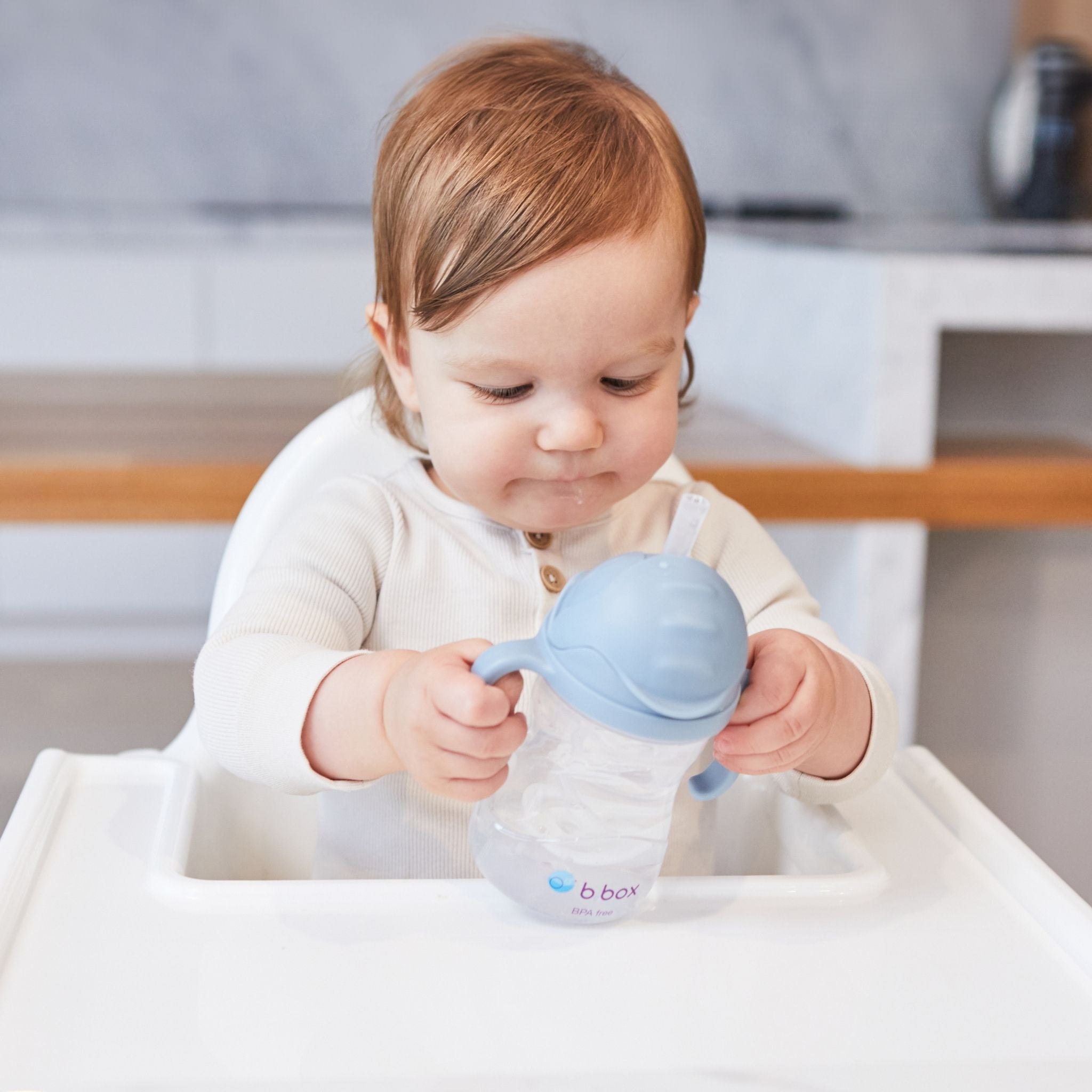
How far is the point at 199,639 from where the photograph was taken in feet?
8.38

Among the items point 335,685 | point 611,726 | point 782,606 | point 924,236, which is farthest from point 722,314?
point 611,726

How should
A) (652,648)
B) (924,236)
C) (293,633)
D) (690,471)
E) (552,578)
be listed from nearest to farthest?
(652,648)
(293,633)
(552,578)
(690,471)
(924,236)

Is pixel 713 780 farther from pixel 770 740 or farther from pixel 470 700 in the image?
pixel 470 700

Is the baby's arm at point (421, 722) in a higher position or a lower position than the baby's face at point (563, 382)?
lower

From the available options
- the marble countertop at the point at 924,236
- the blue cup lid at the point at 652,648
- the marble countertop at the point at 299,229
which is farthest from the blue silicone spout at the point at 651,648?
the marble countertop at the point at 299,229

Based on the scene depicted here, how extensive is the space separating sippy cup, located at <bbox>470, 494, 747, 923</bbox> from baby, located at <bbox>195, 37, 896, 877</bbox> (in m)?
0.03

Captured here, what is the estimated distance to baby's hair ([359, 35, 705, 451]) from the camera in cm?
62

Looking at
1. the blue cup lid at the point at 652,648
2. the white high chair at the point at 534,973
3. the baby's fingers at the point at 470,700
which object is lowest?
the white high chair at the point at 534,973

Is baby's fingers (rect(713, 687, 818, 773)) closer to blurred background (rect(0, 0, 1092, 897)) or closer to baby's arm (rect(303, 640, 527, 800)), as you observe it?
baby's arm (rect(303, 640, 527, 800))

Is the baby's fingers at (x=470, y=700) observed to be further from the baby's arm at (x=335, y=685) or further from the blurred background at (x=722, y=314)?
the blurred background at (x=722, y=314)

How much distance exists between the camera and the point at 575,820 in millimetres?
568

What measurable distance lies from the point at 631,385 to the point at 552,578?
5.9 inches

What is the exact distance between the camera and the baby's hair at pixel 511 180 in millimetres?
620

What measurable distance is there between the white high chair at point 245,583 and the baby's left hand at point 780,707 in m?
0.31
